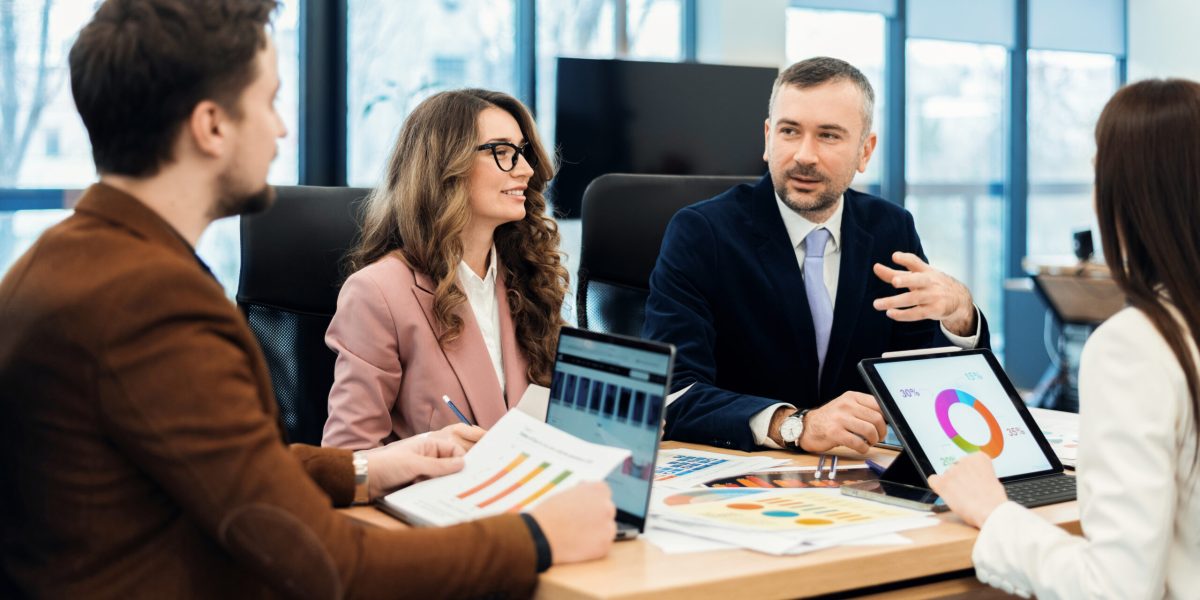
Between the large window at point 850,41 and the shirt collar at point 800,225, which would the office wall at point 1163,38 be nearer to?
the large window at point 850,41

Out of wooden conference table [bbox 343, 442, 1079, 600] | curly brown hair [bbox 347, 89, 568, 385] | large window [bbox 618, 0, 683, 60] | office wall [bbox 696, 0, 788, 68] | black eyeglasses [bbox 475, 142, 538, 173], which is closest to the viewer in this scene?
wooden conference table [bbox 343, 442, 1079, 600]

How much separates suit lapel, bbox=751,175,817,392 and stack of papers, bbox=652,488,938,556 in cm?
69

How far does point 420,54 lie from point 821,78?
296 centimetres

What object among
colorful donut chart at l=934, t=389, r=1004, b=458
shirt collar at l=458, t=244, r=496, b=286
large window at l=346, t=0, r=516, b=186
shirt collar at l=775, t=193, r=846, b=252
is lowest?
colorful donut chart at l=934, t=389, r=1004, b=458

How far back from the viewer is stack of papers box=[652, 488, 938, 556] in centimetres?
138

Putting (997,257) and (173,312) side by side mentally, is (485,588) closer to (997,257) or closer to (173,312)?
(173,312)

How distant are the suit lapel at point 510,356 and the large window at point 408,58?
2.68m

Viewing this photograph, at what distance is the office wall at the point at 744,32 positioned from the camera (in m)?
5.43

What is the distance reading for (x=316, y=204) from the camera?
2.33 metres

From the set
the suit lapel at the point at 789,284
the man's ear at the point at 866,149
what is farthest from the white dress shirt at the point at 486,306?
the man's ear at the point at 866,149

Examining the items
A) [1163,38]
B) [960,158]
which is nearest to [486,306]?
[960,158]

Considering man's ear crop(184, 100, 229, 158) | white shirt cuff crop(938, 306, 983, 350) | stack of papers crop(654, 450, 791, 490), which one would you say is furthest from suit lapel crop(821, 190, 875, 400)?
man's ear crop(184, 100, 229, 158)

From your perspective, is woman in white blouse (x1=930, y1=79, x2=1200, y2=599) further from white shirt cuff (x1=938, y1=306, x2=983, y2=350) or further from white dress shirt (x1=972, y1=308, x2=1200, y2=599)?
white shirt cuff (x1=938, y1=306, x2=983, y2=350)

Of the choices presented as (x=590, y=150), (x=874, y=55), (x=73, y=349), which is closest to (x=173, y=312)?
(x=73, y=349)
